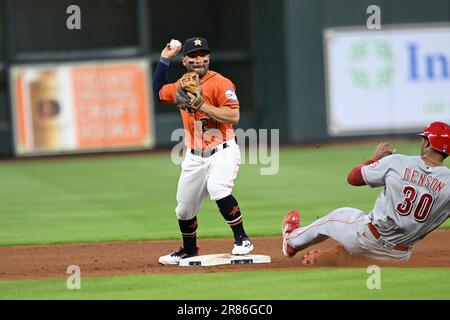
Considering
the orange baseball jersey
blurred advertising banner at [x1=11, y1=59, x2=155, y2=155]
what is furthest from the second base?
blurred advertising banner at [x1=11, y1=59, x2=155, y2=155]

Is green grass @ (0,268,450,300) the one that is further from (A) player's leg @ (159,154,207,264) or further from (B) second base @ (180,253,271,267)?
(A) player's leg @ (159,154,207,264)

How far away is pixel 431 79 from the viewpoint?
2202 cm

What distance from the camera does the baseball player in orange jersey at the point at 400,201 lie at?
737 cm

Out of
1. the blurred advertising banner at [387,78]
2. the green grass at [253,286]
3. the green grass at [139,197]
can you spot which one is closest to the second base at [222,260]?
the green grass at [253,286]

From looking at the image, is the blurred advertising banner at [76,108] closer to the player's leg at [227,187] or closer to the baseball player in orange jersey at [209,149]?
the baseball player in orange jersey at [209,149]

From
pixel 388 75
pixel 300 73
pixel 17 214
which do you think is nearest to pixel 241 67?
pixel 300 73

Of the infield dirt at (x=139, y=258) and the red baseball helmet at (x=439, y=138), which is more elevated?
the red baseball helmet at (x=439, y=138)

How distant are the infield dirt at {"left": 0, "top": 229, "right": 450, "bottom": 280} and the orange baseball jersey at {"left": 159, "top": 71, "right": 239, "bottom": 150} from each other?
112cm

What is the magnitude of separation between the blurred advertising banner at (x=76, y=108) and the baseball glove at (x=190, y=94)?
13634mm

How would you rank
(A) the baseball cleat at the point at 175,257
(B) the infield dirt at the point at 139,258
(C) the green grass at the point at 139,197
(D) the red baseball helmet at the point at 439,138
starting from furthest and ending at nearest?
(C) the green grass at the point at 139,197 → (A) the baseball cleat at the point at 175,257 → (B) the infield dirt at the point at 139,258 → (D) the red baseball helmet at the point at 439,138

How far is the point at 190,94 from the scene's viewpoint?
8.06 m

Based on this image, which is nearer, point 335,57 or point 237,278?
point 237,278

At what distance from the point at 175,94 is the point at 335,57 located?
46.3ft
